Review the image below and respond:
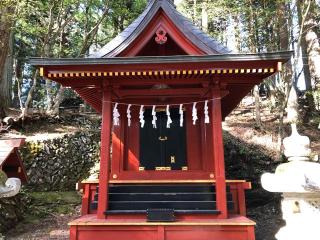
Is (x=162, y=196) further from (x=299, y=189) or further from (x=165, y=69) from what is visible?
(x=299, y=189)

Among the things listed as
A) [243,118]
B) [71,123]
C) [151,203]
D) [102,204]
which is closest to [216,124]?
[151,203]

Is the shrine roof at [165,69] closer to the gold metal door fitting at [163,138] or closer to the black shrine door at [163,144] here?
the black shrine door at [163,144]

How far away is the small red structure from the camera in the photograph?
6.96m

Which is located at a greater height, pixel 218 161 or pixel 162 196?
pixel 218 161

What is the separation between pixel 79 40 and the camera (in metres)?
18.2

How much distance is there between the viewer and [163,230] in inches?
258

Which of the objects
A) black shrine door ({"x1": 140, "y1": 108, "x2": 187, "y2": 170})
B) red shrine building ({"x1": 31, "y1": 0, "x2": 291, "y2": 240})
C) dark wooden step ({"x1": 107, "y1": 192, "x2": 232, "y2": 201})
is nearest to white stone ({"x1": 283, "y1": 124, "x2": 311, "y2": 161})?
red shrine building ({"x1": 31, "y1": 0, "x2": 291, "y2": 240})

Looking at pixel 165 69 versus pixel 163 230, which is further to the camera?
pixel 165 69

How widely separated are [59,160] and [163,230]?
289 inches

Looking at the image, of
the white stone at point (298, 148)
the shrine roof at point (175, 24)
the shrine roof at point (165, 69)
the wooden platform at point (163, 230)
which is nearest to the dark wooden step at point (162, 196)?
the wooden platform at point (163, 230)

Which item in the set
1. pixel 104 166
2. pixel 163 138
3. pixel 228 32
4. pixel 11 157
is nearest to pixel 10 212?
pixel 11 157

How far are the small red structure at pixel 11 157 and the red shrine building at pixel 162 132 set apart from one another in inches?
64.7

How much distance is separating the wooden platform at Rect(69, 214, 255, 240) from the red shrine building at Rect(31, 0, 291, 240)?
0.02 meters

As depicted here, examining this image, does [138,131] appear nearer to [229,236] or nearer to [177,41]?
[177,41]
